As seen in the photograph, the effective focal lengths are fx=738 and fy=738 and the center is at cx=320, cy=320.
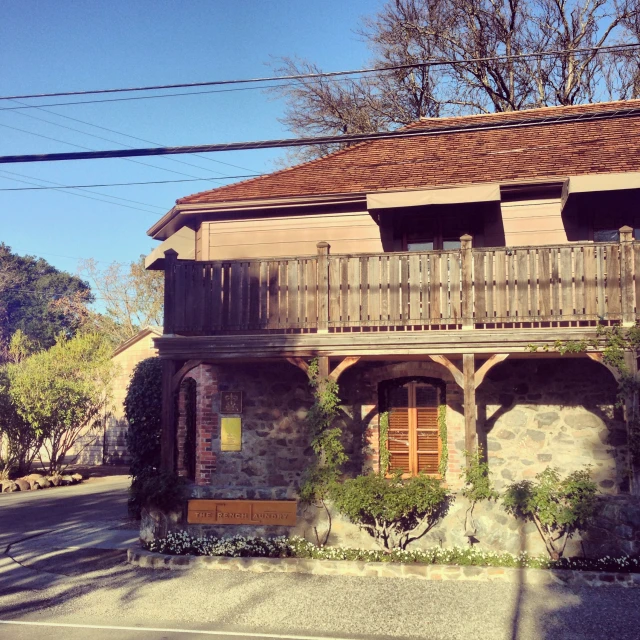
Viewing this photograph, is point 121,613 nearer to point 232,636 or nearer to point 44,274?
point 232,636

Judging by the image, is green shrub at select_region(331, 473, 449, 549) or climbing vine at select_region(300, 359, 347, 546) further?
climbing vine at select_region(300, 359, 347, 546)

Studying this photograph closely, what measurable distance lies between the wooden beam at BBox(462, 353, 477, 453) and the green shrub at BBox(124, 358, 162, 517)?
633cm

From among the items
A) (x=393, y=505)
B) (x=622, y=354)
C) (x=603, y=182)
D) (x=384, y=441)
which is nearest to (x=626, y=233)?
(x=603, y=182)

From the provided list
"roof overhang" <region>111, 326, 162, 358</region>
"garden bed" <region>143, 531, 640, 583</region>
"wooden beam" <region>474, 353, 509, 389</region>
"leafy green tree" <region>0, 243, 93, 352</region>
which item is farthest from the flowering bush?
"leafy green tree" <region>0, 243, 93, 352</region>

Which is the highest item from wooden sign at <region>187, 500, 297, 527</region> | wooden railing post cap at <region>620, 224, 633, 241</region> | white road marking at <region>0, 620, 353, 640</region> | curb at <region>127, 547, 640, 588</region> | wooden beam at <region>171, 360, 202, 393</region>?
wooden railing post cap at <region>620, 224, 633, 241</region>

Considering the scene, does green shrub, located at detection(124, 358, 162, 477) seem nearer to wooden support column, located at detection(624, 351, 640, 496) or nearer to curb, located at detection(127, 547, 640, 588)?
curb, located at detection(127, 547, 640, 588)

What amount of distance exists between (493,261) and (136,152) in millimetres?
5534

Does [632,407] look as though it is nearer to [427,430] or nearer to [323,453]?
[427,430]

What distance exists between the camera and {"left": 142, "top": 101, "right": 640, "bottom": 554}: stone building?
1111 centimetres

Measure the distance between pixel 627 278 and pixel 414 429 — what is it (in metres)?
4.48

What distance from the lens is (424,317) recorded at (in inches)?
456

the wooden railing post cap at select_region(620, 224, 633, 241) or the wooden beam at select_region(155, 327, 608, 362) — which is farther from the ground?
the wooden railing post cap at select_region(620, 224, 633, 241)

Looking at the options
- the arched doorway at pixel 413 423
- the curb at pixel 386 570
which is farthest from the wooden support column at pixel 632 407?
the arched doorway at pixel 413 423

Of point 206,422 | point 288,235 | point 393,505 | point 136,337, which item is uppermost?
point 288,235
